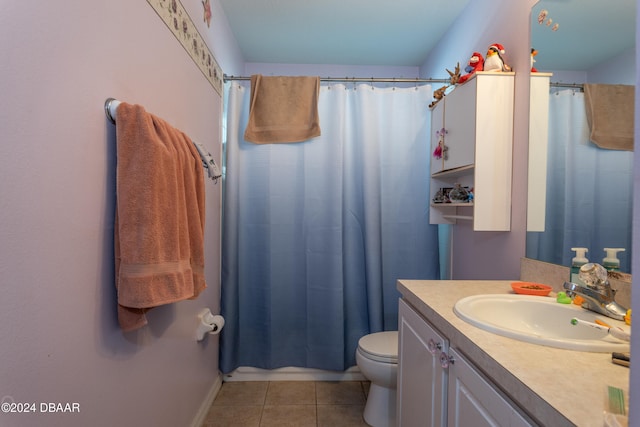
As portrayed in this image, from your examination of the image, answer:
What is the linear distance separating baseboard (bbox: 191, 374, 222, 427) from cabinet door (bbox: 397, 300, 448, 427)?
1.04 meters

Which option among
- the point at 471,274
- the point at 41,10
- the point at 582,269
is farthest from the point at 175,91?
the point at 471,274

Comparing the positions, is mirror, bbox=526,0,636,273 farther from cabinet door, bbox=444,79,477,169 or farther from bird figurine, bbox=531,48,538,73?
cabinet door, bbox=444,79,477,169

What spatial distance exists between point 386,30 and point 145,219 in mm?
2049

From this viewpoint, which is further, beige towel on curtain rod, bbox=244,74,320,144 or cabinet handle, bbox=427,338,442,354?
beige towel on curtain rod, bbox=244,74,320,144

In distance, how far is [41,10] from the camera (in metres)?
0.62

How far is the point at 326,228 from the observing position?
195 centimetres

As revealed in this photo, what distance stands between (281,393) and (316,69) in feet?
8.33

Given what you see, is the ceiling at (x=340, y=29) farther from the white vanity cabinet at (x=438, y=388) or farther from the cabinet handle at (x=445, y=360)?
the cabinet handle at (x=445, y=360)

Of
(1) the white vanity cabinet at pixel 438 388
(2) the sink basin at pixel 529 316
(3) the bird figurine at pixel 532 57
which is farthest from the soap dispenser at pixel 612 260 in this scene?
(3) the bird figurine at pixel 532 57

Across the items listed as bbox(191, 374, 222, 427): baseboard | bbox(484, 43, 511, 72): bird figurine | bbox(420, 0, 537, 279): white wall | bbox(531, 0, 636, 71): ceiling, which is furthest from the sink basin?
bbox(191, 374, 222, 427): baseboard

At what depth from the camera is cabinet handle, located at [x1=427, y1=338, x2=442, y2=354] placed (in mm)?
867

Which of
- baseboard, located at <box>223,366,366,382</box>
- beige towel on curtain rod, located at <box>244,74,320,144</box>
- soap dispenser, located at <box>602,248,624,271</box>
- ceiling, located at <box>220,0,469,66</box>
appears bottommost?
baseboard, located at <box>223,366,366,382</box>

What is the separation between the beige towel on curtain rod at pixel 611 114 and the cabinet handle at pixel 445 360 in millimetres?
790

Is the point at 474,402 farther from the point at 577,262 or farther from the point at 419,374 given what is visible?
the point at 577,262
